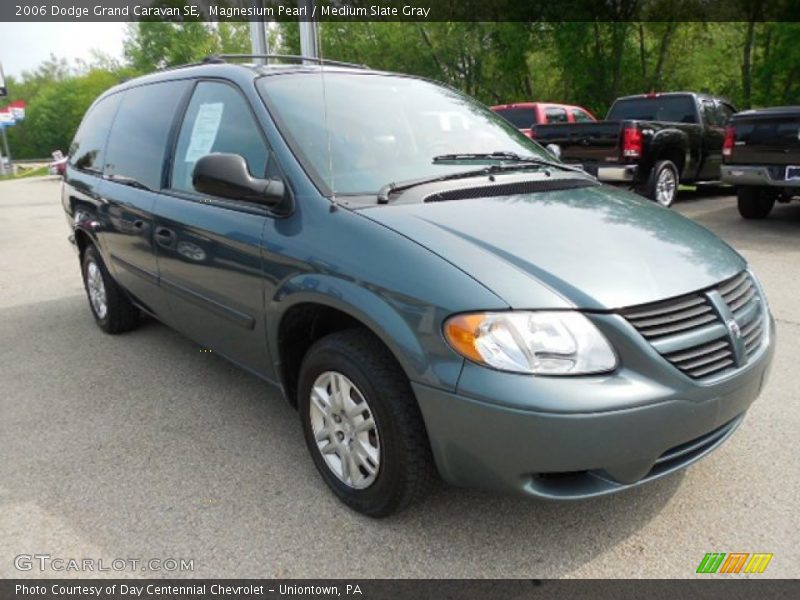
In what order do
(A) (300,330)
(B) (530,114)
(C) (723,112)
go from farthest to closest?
(B) (530,114) → (C) (723,112) → (A) (300,330)

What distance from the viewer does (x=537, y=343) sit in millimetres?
1930

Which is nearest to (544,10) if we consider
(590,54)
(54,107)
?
(590,54)

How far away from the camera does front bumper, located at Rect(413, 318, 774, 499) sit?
188 centimetres

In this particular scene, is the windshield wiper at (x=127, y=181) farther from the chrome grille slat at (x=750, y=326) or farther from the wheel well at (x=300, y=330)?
the chrome grille slat at (x=750, y=326)

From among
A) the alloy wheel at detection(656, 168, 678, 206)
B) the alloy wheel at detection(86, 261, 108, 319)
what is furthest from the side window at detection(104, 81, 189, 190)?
the alloy wheel at detection(656, 168, 678, 206)

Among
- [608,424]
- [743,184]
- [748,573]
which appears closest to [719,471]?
[748,573]

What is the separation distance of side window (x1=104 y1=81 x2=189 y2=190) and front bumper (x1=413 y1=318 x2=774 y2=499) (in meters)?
2.38

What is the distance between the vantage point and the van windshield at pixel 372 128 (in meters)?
2.68

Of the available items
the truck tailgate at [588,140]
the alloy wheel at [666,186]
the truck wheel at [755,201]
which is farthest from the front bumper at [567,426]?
the alloy wheel at [666,186]

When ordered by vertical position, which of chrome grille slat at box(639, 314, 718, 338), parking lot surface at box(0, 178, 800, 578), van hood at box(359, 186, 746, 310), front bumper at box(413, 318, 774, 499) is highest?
van hood at box(359, 186, 746, 310)

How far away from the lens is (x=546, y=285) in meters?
2.01

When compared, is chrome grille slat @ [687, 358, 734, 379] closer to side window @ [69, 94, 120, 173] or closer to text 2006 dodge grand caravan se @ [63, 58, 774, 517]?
text 2006 dodge grand caravan se @ [63, 58, 774, 517]

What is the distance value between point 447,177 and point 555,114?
11388 mm

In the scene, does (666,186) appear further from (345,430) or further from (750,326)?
(345,430)
